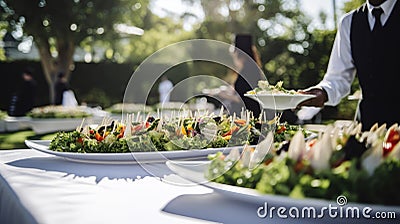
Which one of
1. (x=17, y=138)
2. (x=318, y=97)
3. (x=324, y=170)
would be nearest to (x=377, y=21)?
(x=318, y=97)

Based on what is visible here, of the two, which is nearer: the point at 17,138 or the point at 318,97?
the point at 318,97

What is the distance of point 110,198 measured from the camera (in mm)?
941

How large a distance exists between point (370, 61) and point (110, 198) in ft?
4.48

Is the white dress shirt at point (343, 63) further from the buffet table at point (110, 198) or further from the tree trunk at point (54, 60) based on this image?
the tree trunk at point (54, 60)

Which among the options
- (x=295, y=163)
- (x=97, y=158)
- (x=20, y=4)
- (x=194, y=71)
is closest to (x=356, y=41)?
(x=97, y=158)

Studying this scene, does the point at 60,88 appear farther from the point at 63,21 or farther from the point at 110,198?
the point at 110,198

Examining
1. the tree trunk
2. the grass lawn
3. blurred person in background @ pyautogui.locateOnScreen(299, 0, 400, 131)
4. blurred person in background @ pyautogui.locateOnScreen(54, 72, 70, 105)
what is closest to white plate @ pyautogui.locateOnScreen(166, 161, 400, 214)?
blurred person in background @ pyautogui.locateOnScreen(299, 0, 400, 131)

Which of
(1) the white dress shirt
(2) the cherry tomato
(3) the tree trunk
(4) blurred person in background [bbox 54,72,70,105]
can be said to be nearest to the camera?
(2) the cherry tomato

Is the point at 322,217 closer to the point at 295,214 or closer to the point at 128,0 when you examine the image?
the point at 295,214

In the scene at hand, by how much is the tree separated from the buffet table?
12.9 m

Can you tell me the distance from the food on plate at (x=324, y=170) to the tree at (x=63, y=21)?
13383 mm

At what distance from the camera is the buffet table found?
2.68 ft

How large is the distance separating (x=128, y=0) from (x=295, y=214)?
47.4 feet

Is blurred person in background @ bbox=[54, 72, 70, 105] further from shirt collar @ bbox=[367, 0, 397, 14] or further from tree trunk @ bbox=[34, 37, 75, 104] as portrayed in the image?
shirt collar @ bbox=[367, 0, 397, 14]
